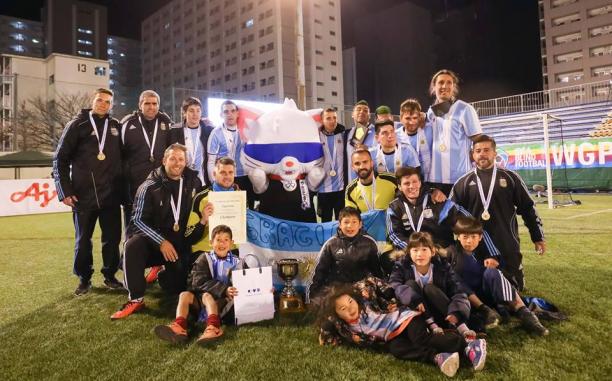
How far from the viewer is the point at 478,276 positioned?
3.14 metres

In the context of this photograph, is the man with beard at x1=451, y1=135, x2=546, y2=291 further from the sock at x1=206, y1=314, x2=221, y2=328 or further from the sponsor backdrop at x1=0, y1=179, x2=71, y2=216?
the sponsor backdrop at x1=0, y1=179, x2=71, y2=216

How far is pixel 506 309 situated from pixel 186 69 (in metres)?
66.1

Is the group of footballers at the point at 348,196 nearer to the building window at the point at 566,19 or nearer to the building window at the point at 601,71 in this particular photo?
the building window at the point at 601,71

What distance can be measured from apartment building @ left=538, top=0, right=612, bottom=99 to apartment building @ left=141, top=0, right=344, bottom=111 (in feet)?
80.1

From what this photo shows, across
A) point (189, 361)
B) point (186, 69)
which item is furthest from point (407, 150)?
point (186, 69)

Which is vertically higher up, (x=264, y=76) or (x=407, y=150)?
(x=264, y=76)

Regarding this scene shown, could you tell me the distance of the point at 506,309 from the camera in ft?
10.2

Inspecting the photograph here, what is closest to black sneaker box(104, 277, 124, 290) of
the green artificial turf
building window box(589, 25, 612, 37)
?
the green artificial turf

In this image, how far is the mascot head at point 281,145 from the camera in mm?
3861

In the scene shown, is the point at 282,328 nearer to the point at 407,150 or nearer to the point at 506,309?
the point at 506,309

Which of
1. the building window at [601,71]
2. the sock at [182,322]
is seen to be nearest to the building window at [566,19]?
the building window at [601,71]

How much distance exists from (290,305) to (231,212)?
0.91 meters

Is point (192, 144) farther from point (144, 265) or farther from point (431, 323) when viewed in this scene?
point (431, 323)

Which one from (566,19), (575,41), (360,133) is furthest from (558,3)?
(360,133)
